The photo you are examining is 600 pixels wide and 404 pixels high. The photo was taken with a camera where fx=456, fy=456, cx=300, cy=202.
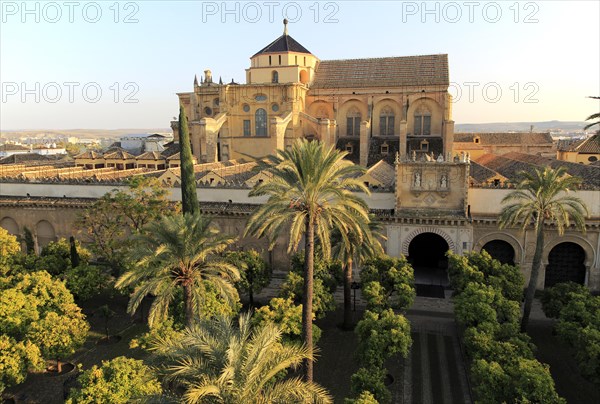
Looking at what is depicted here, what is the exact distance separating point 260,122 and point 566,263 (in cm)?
2628

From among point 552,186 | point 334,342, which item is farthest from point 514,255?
point 334,342

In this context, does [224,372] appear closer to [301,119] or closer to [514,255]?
[514,255]

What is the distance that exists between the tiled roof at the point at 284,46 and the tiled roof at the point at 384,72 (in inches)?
113

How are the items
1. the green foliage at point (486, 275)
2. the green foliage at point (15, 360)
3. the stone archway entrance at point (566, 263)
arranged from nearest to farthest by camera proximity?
the green foliage at point (15, 360), the green foliage at point (486, 275), the stone archway entrance at point (566, 263)

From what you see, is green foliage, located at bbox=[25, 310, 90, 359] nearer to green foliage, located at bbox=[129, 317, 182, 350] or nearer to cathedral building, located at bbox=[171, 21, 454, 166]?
green foliage, located at bbox=[129, 317, 182, 350]

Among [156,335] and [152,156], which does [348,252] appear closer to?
[156,335]

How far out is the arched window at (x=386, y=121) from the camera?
4253cm

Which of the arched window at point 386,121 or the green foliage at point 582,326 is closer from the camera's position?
the green foliage at point 582,326

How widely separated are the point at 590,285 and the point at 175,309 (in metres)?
22.2

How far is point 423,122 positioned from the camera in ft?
137

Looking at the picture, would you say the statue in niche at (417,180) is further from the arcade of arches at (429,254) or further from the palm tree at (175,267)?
the palm tree at (175,267)

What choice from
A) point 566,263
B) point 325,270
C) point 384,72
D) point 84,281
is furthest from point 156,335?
point 384,72

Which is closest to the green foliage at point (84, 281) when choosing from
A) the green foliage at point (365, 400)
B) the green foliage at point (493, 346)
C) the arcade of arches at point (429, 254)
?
the green foliage at point (365, 400)

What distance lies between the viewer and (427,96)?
135ft
